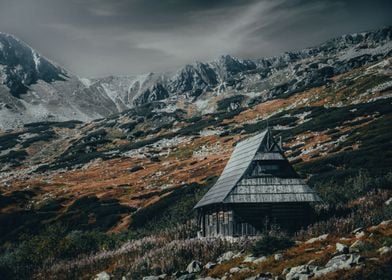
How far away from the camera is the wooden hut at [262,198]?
36.4 meters

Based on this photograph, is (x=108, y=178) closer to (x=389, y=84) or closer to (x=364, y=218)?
(x=389, y=84)

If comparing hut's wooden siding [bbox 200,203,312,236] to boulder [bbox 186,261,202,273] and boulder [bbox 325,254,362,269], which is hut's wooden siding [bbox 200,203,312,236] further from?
boulder [bbox 325,254,362,269]

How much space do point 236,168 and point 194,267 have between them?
14273 millimetres

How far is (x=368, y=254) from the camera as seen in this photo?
20500 millimetres

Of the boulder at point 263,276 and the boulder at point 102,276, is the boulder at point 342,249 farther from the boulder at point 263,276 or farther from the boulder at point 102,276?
the boulder at point 102,276

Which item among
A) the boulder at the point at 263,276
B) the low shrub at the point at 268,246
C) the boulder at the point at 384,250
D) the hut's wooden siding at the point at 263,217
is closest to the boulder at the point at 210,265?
the low shrub at the point at 268,246

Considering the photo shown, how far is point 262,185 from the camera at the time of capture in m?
37.2

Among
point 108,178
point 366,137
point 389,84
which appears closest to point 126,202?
point 108,178

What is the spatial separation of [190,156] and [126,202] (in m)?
44.1

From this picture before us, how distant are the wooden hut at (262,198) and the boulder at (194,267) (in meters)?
7.84

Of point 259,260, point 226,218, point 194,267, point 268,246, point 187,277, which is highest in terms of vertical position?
point 226,218

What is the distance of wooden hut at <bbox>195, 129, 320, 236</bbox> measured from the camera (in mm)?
36375

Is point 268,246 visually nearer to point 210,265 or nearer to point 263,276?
point 210,265

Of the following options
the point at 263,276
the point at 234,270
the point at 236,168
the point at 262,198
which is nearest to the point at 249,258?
the point at 234,270
